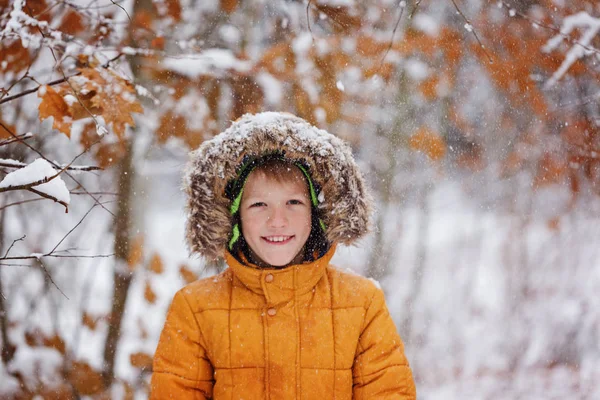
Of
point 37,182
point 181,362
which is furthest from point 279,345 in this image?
point 37,182

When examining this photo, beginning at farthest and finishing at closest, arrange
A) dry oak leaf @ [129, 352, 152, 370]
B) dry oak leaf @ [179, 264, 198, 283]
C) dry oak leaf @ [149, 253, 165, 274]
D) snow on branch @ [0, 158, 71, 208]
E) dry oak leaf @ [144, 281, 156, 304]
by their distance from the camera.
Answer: dry oak leaf @ [144, 281, 156, 304], dry oak leaf @ [149, 253, 165, 274], dry oak leaf @ [179, 264, 198, 283], dry oak leaf @ [129, 352, 152, 370], snow on branch @ [0, 158, 71, 208]

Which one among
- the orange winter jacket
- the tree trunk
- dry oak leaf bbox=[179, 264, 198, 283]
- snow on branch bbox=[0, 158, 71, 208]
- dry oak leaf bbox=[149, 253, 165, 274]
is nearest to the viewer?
snow on branch bbox=[0, 158, 71, 208]

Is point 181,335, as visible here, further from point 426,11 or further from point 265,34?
point 426,11

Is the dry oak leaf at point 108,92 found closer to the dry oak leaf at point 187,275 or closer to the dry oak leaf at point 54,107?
the dry oak leaf at point 54,107

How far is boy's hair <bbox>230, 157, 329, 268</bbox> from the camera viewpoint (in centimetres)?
202

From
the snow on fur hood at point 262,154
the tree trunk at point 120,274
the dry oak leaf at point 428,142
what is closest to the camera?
the snow on fur hood at point 262,154

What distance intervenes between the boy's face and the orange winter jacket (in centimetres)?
8

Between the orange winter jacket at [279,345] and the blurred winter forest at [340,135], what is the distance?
62 centimetres

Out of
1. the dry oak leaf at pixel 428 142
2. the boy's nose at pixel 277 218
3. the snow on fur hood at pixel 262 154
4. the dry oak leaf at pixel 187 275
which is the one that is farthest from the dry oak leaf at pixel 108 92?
the dry oak leaf at pixel 428 142

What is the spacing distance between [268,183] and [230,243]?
Answer: 36 cm

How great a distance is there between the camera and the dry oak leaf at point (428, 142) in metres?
5.92

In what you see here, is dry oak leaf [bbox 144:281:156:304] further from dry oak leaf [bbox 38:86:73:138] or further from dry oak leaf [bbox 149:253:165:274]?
dry oak leaf [bbox 38:86:73:138]

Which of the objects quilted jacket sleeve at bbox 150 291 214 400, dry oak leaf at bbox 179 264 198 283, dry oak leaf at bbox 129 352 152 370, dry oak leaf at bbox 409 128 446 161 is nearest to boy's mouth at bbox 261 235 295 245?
quilted jacket sleeve at bbox 150 291 214 400

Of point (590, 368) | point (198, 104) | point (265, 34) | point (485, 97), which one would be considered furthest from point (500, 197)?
point (198, 104)
